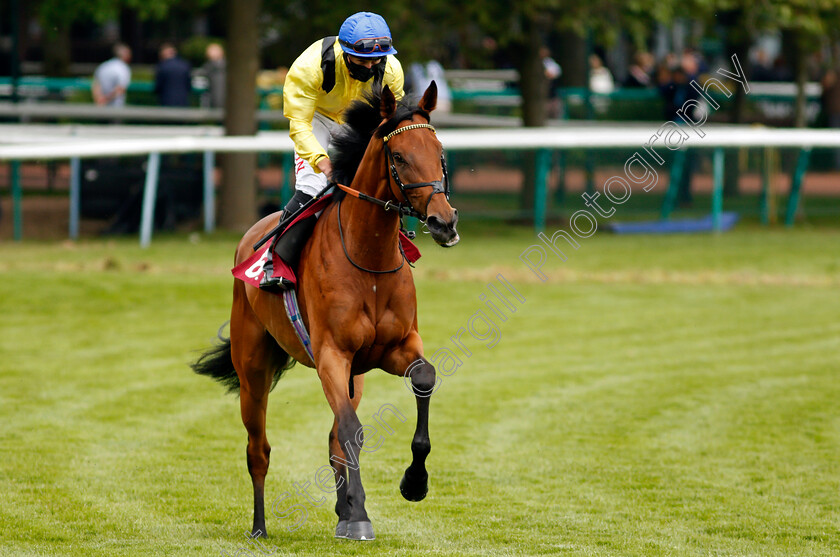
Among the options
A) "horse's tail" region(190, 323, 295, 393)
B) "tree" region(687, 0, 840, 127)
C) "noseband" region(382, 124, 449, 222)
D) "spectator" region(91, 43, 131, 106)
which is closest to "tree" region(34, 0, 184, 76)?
"spectator" region(91, 43, 131, 106)

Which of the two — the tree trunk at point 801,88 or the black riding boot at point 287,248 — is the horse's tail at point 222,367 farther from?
the tree trunk at point 801,88

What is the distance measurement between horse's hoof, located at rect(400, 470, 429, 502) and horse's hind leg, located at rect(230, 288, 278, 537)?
902 mm

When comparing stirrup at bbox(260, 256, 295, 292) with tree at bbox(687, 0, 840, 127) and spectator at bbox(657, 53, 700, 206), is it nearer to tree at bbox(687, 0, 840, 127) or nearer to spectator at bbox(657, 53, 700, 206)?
tree at bbox(687, 0, 840, 127)

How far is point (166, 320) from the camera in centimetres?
1184

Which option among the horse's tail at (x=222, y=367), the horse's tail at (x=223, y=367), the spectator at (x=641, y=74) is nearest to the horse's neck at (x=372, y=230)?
the horse's tail at (x=223, y=367)

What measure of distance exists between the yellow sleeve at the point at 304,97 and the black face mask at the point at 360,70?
0.57ft

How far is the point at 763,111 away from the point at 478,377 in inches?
577

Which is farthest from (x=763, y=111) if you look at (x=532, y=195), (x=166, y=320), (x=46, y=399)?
(x=46, y=399)

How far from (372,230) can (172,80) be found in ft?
50.3

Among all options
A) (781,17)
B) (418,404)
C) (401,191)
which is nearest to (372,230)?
(401,191)

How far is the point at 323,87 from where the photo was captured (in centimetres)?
571

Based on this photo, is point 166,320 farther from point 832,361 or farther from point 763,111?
point 763,111

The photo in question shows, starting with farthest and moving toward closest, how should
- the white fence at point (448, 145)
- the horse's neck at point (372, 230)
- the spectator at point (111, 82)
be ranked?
1. the spectator at point (111, 82)
2. the white fence at point (448, 145)
3. the horse's neck at point (372, 230)

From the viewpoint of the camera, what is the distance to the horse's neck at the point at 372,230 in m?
5.05
